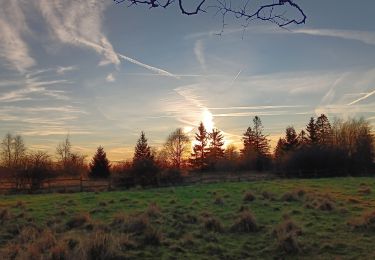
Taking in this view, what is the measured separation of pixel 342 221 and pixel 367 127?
64.4m

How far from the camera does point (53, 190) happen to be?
32062 millimetres

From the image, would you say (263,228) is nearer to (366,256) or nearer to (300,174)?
(366,256)

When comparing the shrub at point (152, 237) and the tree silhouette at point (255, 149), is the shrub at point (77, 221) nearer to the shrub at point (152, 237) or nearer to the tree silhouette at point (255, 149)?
the shrub at point (152, 237)

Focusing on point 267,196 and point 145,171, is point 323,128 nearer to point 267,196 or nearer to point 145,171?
point 145,171

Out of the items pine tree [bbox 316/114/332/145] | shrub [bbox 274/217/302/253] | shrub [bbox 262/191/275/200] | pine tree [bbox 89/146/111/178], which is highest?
pine tree [bbox 316/114/332/145]

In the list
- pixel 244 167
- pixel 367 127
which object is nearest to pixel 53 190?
pixel 244 167

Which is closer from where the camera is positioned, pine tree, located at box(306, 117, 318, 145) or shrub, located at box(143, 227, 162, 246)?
shrub, located at box(143, 227, 162, 246)

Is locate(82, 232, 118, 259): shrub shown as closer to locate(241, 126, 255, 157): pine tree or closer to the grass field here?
the grass field

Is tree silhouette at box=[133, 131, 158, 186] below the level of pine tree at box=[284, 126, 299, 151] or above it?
below

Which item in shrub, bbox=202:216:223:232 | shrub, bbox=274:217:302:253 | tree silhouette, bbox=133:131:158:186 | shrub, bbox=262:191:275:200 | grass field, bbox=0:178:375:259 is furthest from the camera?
tree silhouette, bbox=133:131:158:186

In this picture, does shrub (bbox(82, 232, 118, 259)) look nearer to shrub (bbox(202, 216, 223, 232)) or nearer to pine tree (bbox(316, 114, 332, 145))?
shrub (bbox(202, 216, 223, 232))

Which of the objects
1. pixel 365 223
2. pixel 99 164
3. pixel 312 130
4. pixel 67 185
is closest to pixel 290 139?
pixel 312 130

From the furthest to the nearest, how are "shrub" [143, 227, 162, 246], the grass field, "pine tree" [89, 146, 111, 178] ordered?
"pine tree" [89, 146, 111, 178] → "shrub" [143, 227, 162, 246] → the grass field

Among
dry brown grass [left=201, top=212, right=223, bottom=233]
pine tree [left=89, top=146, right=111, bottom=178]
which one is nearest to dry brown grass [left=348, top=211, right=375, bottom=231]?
dry brown grass [left=201, top=212, right=223, bottom=233]
